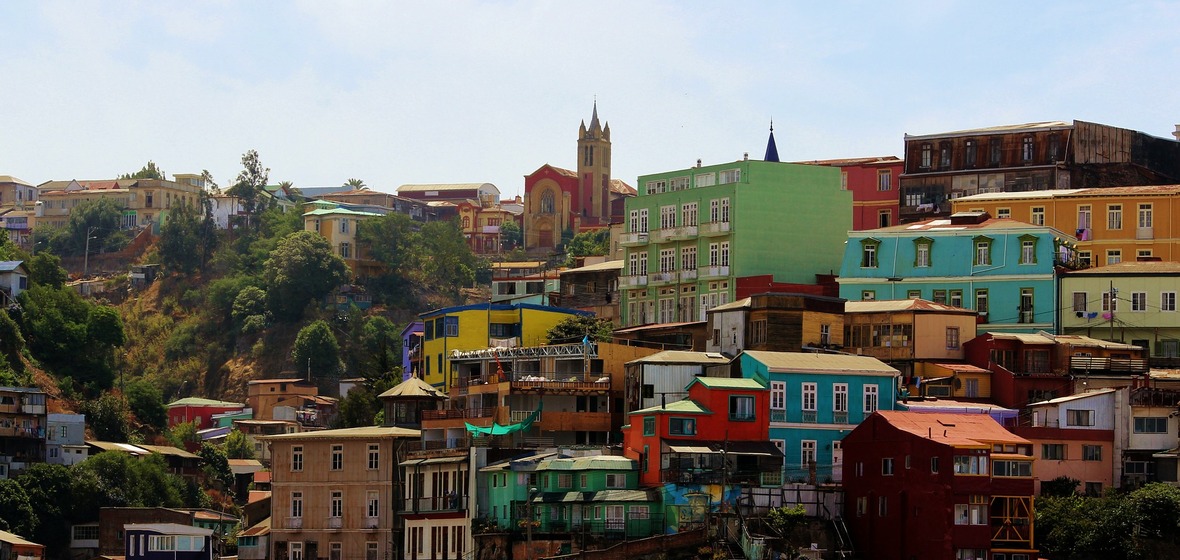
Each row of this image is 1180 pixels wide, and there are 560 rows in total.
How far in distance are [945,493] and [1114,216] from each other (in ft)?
105

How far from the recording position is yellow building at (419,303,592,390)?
3479 inches

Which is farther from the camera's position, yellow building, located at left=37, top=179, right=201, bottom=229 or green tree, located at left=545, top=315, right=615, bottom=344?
yellow building, located at left=37, top=179, right=201, bottom=229

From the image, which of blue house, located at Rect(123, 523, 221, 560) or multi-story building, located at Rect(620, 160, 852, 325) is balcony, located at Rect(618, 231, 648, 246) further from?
blue house, located at Rect(123, 523, 221, 560)

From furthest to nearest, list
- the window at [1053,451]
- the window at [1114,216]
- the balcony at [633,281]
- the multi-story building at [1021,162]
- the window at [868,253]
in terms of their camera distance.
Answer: the multi-story building at [1021,162] → the balcony at [633,281] → the window at [1114,216] → the window at [868,253] → the window at [1053,451]

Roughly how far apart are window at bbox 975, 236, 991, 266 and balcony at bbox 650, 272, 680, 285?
16382 mm

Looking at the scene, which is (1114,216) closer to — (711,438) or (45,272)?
(711,438)

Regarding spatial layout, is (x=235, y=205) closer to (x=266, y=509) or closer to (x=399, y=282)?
(x=399, y=282)

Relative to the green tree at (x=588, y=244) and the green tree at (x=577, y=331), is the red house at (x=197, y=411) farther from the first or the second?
the green tree at (x=577, y=331)

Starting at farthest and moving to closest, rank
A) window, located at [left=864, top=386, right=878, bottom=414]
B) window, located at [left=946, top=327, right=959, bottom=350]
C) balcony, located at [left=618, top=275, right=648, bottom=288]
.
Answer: balcony, located at [left=618, top=275, right=648, bottom=288] → window, located at [left=946, top=327, right=959, bottom=350] → window, located at [left=864, top=386, right=878, bottom=414]

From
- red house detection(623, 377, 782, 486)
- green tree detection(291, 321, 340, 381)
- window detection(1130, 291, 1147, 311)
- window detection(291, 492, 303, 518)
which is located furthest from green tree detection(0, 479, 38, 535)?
window detection(1130, 291, 1147, 311)

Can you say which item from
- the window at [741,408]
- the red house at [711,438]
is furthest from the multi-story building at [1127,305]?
the window at [741,408]

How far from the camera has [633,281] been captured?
9556 cm

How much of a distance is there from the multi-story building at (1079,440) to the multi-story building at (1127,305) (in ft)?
34.1

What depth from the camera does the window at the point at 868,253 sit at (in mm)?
84188
